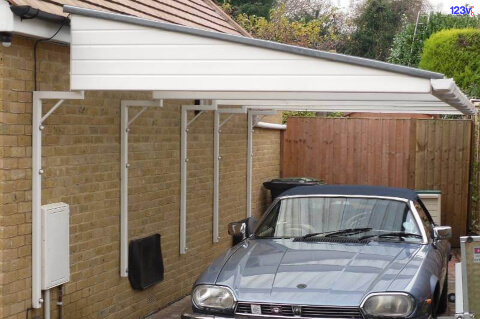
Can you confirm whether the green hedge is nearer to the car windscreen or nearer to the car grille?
the car windscreen

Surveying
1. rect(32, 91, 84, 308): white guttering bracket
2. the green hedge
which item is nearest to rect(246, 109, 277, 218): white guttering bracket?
rect(32, 91, 84, 308): white guttering bracket

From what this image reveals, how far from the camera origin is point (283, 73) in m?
6.53

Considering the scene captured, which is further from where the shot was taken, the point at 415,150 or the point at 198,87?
the point at 415,150

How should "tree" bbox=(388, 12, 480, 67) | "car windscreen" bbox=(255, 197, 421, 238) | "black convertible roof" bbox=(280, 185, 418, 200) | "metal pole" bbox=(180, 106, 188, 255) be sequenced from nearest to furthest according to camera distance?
1. "car windscreen" bbox=(255, 197, 421, 238)
2. "black convertible roof" bbox=(280, 185, 418, 200)
3. "metal pole" bbox=(180, 106, 188, 255)
4. "tree" bbox=(388, 12, 480, 67)

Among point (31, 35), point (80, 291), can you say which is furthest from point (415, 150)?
point (31, 35)

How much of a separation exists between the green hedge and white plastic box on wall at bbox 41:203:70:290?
1546cm

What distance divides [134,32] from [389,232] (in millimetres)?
3069

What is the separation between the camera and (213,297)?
6.62m

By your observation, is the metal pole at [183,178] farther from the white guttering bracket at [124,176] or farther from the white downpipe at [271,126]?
the white downpipe at [271,126]

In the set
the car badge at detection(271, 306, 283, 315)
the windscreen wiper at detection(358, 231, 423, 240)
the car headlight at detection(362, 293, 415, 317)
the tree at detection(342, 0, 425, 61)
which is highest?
the tree at detection(342, 0, 425, 61)

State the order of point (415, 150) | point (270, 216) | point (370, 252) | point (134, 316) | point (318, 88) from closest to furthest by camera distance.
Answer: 1. point (318, 88)
2. point (370, 252)
3. point (270, 216)
4. point (134, 316)
5. point (415, 150)

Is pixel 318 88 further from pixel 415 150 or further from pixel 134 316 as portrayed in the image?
pixel 415 150

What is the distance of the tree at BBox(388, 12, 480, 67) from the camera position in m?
27.9

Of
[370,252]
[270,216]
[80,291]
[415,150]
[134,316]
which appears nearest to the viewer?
[370,252]
